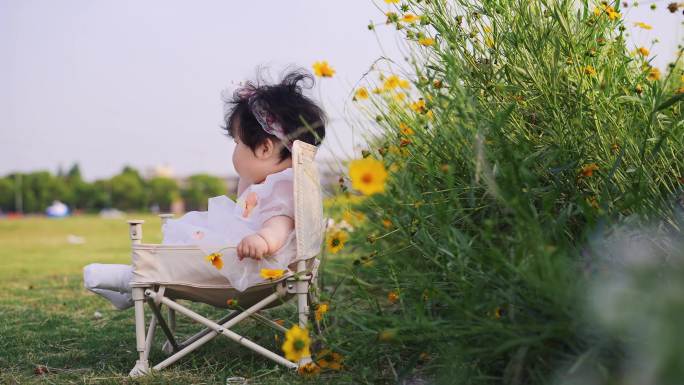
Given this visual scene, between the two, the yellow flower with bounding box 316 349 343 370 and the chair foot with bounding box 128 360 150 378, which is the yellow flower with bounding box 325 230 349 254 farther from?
the chair foot with bounding box 128 360 150 378

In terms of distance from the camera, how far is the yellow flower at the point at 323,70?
209cm

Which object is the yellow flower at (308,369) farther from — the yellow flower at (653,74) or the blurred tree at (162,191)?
the blurred tree at (162,191)

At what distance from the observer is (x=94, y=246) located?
30.3ft

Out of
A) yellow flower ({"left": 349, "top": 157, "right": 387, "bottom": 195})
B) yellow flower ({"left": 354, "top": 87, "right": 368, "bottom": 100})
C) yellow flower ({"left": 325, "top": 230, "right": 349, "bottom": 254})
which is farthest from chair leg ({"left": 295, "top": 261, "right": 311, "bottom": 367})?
yellow flower ({"left": 349, "top": 157, "right": 387, "bottom": 195})

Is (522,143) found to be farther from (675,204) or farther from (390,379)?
(390,379)

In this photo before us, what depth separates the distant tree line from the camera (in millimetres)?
44812

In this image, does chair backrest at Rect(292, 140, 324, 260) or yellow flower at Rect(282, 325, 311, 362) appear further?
chair backrest at Rect(292, 140, 324, 260)

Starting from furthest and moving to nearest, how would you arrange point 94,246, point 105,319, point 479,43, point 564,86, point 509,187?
point 94,246
point 105,319
point 479,43
point 564,86
point 509,187

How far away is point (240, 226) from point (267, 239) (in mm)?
183

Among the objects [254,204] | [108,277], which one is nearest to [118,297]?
[108,277]

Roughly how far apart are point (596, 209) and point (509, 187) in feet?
1.45

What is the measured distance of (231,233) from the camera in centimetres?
231

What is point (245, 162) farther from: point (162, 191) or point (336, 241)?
point (162, 191)

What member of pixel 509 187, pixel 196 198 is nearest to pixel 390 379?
pixel 509 187
